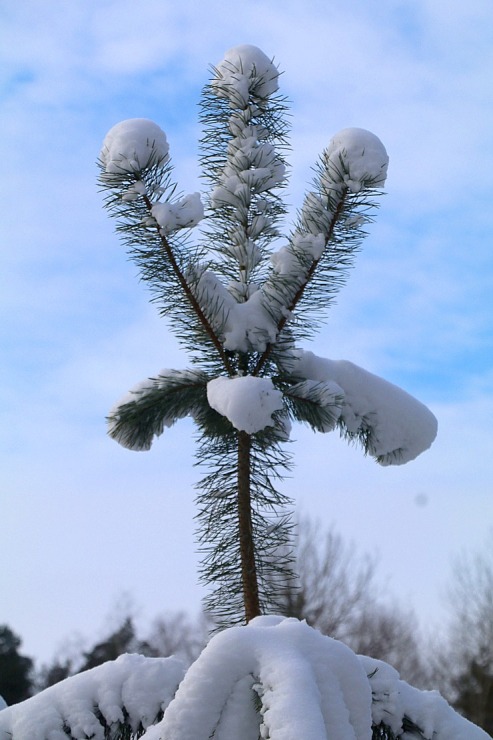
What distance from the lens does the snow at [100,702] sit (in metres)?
1.94

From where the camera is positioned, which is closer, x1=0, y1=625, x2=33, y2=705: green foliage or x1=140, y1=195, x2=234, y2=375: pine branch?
x1=140, y1=195, x2=234, y2=375: pine branch

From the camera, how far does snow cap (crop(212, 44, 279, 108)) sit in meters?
2.11

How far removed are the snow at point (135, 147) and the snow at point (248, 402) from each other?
57cm

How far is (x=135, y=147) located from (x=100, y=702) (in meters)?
1.39

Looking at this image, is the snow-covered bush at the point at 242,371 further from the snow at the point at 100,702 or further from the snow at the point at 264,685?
the snow at the point at 264,685

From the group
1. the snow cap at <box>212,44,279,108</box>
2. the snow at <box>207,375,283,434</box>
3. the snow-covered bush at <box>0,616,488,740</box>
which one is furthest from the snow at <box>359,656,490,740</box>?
the snow cap at <box>212,44,279,108</box>

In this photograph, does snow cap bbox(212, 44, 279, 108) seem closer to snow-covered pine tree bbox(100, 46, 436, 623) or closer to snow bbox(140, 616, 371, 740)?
snow-covered pine tree bbox(100, 46, 436, 623)

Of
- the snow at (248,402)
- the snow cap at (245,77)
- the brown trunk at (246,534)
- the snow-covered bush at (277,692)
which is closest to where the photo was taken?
the snow-covered bush at (277,692)

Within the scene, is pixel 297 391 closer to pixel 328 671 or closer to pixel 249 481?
pixel 249 481

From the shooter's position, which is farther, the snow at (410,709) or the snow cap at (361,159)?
the snow cap at (361,159)

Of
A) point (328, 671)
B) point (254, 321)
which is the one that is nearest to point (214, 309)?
point (254, 321)

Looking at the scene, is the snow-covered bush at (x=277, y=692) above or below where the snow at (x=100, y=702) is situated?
above

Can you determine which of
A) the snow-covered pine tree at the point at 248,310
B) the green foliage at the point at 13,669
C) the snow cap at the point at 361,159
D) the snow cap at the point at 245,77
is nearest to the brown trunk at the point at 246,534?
the snow-covered pine tree at the point at 248,310

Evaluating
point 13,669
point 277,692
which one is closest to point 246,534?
point 277,692
